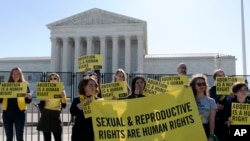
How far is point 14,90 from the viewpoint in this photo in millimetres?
8609

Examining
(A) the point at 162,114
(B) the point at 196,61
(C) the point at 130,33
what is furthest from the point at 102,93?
(B) the point at 196,61

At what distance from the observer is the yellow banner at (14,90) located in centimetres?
860

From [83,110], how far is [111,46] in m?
70.5

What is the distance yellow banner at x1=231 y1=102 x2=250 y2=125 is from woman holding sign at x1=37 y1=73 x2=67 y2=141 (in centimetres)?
387

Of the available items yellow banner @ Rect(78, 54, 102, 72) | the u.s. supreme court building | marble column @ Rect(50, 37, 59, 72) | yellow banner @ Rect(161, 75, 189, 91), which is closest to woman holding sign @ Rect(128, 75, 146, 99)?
yellow banner @ Rect(161, 75, 189, 91)

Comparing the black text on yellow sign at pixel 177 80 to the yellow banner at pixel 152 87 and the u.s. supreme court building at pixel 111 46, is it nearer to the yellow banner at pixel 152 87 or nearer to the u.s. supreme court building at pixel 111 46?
the yellow banner at pixel 152 87

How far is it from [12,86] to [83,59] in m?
2.96

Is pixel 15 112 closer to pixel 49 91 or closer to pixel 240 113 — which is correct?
pixel 49 91

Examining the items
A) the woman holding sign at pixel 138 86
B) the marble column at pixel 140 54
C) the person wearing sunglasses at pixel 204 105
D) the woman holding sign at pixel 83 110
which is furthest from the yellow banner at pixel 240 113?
the marble column at pixel 140 54

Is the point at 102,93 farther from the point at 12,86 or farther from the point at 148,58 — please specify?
the point at 148,58

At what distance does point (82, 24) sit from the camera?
71438 mm

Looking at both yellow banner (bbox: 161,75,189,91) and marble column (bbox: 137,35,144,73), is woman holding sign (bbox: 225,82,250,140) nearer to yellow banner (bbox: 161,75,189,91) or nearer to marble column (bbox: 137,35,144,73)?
yellow banner (bbox: 161,75,189,91)

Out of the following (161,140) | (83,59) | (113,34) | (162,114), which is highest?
(113,34)

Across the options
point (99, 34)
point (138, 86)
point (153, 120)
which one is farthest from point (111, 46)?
point (153, 120)
